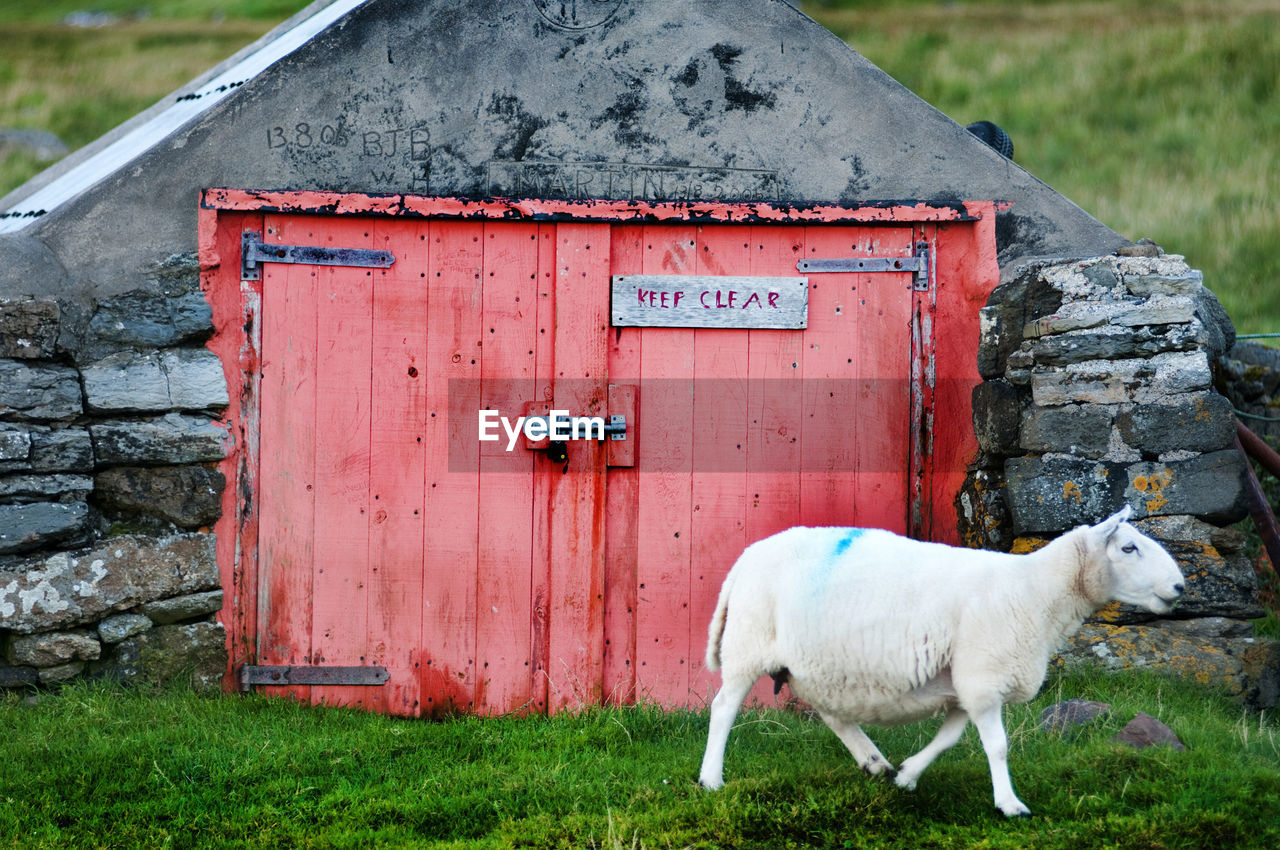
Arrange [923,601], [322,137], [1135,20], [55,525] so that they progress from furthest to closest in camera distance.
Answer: [1135,20], [322,137], [55,525], [923,601]

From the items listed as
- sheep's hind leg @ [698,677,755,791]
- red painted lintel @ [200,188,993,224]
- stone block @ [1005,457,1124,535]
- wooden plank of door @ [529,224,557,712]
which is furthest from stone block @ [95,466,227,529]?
stone block @ [1005,457,1124,535]

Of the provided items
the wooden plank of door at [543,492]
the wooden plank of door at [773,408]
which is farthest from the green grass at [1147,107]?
the wooden plank of door at [543,492]

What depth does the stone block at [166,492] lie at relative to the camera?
5227 mm

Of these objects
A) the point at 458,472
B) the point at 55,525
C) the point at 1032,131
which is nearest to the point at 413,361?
the point at 458,472

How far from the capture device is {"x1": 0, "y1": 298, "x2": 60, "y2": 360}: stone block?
199 inches

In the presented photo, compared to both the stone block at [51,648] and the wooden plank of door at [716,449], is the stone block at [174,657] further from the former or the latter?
the wooden plank of door at [716,449]

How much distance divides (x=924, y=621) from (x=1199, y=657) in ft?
7.07

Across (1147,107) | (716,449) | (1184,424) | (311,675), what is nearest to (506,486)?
(716,449)

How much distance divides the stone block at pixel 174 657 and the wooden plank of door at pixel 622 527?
190cm

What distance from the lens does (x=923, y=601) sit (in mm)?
3801

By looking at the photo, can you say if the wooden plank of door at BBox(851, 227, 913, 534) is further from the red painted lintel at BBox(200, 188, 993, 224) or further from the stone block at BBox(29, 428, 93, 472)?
the stone block at BBox(29, 428, 93, 472)

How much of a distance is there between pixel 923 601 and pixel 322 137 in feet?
12.1

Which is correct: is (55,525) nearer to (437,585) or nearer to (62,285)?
(62,285)

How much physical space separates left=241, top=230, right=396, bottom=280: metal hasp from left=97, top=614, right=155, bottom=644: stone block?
5.62 ft
